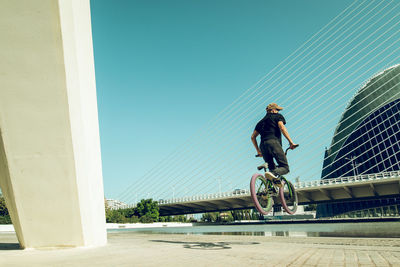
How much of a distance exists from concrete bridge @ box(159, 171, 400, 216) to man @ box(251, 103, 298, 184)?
46389mm

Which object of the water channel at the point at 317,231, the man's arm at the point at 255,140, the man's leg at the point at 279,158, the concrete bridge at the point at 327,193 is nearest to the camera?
the man's leg at the point at 279,158

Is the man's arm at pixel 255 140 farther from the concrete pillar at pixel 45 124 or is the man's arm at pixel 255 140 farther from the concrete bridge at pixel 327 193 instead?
the concrete bridge at pixel 327 193

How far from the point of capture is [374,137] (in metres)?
69.3

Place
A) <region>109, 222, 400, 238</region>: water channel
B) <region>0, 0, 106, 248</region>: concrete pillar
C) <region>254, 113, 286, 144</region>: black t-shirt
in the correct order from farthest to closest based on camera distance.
A: 1. <region>109, 222, 400, 238</region>: water channel
2. <region>254, 113, 286, 144</region>: black t-shirt
3. <region>0, 0, 106, 248</region>: concrete pillar

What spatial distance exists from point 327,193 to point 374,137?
91.5 ft

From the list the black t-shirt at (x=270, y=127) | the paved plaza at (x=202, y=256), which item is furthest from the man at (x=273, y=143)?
the paved plaza at (x=202, y=256)

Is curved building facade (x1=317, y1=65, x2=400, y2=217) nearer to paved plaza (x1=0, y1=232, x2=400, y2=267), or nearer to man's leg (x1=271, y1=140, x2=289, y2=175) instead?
man's leg (x1=271, y1=140, x2=289, y2=175)

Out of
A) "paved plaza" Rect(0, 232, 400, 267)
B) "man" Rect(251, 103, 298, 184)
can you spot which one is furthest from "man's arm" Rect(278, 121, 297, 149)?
"paved plaza" Rect(0, 232, 400, 267)

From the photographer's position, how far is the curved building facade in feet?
208

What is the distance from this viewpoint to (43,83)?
238 inches

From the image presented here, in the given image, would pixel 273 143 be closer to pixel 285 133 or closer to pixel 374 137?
pixel 285 133

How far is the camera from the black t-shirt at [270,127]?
24.7 ft

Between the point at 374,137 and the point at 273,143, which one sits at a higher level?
the point at 374,137

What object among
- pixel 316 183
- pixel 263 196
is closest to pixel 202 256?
pixel 263 196
